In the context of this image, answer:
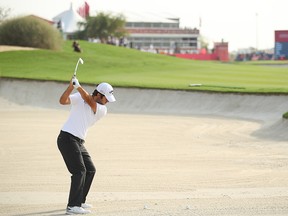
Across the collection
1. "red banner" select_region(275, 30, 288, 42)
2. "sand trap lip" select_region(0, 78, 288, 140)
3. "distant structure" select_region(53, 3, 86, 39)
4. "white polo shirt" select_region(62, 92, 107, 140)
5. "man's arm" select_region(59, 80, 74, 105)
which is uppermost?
"distant structure" select_region(53, 3, 86, 39)

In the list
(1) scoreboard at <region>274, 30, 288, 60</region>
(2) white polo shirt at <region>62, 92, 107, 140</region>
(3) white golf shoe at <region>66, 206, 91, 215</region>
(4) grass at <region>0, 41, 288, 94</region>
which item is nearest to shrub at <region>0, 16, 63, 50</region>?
(4) grass at <region>0, 41, 288, 94</region>

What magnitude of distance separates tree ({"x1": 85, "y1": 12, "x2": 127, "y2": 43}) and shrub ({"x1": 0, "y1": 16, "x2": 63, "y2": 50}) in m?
56.1

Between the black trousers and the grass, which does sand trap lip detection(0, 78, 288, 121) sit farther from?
the black trousers

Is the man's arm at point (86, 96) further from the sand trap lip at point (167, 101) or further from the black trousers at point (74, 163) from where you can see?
the sand trap lip at point (167, 101)

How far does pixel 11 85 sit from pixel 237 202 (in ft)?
88.7

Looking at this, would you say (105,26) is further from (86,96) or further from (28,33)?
(86,96)

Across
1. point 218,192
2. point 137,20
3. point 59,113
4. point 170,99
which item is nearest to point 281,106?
point 170,99

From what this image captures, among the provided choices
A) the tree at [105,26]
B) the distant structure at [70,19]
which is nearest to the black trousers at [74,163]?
the tree at [105,26]

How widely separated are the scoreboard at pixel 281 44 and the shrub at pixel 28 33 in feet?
155

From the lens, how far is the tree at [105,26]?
112625 millimetres

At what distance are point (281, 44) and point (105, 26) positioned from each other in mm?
27453

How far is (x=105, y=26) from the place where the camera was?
372ft

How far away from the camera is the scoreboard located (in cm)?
9712

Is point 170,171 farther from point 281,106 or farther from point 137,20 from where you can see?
point 137,20
